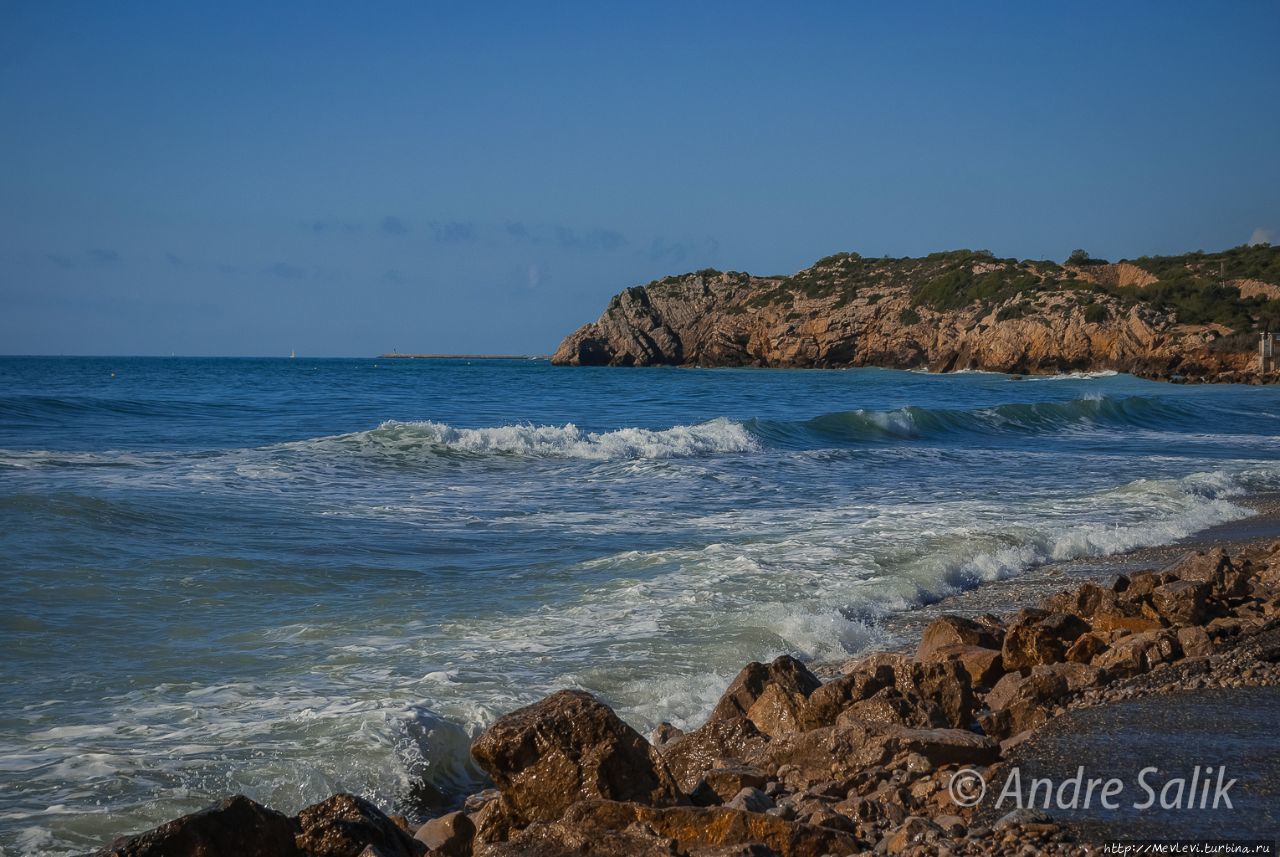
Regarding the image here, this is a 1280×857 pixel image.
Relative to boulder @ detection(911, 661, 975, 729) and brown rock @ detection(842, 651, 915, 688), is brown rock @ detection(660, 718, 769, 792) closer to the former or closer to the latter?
brown rock @ detection(842, 651, 915, 688)

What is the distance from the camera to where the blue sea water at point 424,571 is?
512cm

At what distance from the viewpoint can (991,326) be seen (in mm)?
68500

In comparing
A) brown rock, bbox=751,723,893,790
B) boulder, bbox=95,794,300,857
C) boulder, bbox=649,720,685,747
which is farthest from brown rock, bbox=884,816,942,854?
boulder, bbox=95,794,300,857

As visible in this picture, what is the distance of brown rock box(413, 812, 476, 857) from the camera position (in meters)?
3.77

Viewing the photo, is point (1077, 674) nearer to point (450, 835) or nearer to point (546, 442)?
point (450, 835)

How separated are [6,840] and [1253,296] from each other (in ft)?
236

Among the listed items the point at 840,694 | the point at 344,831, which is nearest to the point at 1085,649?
the point at 840,694

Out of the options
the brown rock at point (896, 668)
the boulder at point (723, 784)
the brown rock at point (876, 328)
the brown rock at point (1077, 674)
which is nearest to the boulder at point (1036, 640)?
the brown rock at point (1077, 674)

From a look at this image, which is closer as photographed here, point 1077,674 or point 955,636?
point 1077,674

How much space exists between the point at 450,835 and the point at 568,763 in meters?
0.51

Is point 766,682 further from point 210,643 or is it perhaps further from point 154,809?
point 210,643

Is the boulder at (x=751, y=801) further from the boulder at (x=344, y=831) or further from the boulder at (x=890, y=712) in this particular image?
the boulder at (x=344, y=831)

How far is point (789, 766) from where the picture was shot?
170 inches

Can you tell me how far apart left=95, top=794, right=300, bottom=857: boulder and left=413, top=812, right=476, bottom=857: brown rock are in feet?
1.71
